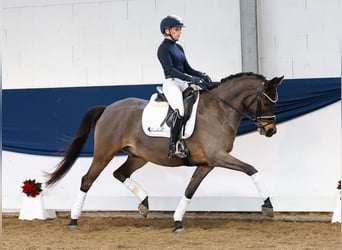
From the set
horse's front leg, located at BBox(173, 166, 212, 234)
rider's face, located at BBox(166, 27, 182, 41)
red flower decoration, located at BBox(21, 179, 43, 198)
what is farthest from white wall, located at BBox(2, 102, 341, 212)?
rider's face, located at BBox(166, 27, 182, 41)

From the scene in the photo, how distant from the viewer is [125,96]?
19.5 feet

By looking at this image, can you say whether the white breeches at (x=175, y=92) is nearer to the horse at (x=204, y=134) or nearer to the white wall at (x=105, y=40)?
the horse at (x=204, y=134)

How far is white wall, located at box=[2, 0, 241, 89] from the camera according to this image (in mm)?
5957

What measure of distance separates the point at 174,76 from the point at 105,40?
2.04m

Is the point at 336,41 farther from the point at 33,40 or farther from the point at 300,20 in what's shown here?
the point at 33,40

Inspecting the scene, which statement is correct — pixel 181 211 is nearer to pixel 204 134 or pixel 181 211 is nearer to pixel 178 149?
pixel 178 149

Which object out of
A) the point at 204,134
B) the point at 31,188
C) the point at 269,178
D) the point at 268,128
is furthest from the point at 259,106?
the point at 31,188

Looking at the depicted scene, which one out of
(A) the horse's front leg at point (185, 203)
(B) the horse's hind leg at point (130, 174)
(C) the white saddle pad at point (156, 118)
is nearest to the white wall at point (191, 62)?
(B) the horse's hind leg at point (130, 174)

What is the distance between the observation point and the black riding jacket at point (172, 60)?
460 cm

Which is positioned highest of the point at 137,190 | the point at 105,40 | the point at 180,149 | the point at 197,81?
the point at 105,40

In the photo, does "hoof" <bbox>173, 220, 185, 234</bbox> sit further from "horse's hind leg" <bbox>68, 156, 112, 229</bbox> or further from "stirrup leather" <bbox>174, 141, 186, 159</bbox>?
"horse's hind leg" <bbox>68, 156, 112, 229</bbox>

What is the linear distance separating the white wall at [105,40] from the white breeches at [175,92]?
125cm

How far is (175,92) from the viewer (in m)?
4.66

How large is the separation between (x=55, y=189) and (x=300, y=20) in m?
3.31
